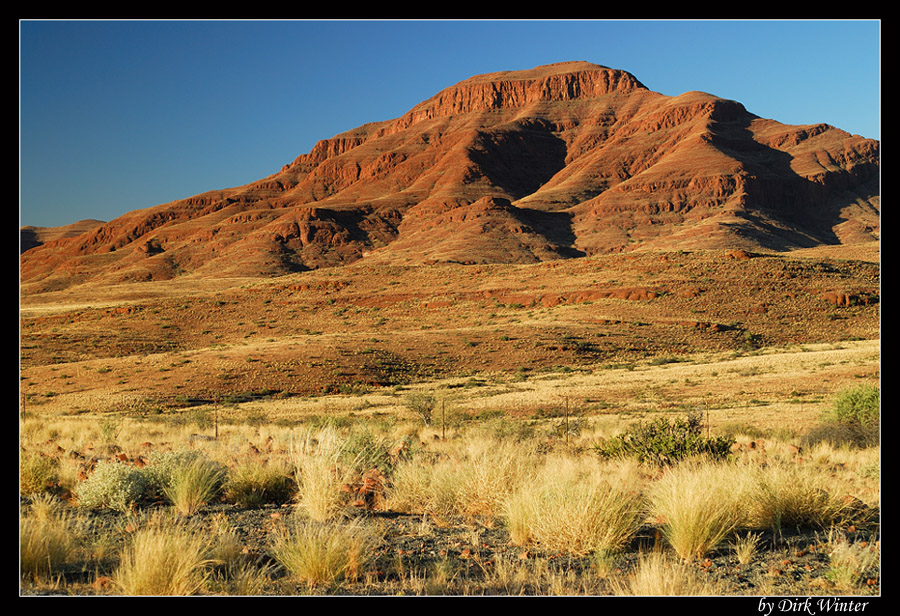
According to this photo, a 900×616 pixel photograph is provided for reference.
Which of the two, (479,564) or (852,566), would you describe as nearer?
(852,566)

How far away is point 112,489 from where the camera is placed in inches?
306

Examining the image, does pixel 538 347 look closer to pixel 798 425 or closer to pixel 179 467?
pixel 798 425

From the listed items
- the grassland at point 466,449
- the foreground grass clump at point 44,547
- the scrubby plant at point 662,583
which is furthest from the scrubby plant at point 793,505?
the foreground grass clump at point 44,547

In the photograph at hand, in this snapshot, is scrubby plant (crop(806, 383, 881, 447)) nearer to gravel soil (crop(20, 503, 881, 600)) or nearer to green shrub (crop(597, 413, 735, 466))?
green shrub (crop(597, 413, 735, 466))

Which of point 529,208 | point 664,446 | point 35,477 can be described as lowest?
point 664,446

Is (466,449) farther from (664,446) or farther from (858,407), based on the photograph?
(858,407)

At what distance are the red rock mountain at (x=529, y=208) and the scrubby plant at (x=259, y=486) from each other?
10384 centimetres

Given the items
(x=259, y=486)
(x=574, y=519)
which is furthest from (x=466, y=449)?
(x=574, y=519)

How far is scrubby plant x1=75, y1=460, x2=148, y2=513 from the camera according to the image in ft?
25.4

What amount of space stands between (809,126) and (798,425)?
197 meters

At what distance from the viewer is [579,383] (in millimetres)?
32375

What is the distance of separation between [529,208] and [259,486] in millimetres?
141623

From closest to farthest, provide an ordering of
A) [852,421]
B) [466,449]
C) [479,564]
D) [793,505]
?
[479,564]
[793,505]
[466,449]
[852,421]
